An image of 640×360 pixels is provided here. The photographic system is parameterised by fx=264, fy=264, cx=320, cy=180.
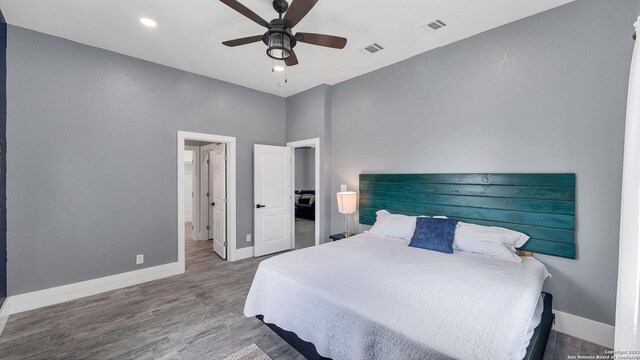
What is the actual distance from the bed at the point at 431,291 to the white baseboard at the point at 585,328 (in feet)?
1.11

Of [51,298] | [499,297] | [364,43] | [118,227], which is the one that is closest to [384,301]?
[499,297]

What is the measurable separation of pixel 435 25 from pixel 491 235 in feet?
7.16

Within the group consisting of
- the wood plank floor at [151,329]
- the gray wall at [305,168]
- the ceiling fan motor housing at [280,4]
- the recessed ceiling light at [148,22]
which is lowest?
the wood plank floor at [151,329]

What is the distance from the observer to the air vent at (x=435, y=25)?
105 inches

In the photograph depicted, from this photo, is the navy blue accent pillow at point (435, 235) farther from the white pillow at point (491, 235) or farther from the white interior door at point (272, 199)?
the white interior door at point (272, 199)

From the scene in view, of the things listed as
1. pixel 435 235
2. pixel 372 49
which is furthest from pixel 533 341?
pixel 372 49

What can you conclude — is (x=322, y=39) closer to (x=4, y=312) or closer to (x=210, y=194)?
(x=4, y=312)

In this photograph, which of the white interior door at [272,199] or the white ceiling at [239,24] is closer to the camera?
the white ceiling at [239,24]

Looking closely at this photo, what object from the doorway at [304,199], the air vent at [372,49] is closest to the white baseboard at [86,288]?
the doorway at [304,199]

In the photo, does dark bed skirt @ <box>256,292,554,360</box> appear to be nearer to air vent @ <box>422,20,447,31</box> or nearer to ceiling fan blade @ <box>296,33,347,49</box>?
ceiling fan blade @ <box>296,33,347,49</box>

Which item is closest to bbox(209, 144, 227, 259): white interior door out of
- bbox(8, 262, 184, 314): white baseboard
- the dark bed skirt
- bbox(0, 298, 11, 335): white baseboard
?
bbox(8, 262, 184, 314): white baseboard

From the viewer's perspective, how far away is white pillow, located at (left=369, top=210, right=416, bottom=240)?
3085mm

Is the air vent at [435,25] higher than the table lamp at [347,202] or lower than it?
higher

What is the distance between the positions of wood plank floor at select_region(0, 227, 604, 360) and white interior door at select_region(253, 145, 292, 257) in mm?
1339
